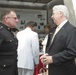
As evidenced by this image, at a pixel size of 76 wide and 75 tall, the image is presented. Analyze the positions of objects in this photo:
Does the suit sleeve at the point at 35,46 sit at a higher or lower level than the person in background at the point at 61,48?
lower

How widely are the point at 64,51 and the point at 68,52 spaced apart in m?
0.05

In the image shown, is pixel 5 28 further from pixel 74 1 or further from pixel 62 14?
pixel 74 1

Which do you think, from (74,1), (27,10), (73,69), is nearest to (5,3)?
(27,10)

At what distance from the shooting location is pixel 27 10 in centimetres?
1195

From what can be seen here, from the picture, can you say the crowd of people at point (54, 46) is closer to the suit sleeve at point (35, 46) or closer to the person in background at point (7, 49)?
the person in background at point (7, 49)

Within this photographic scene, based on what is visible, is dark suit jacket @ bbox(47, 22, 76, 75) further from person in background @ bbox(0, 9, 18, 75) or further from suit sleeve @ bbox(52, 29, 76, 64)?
person in background @ bbox(0, 9, 18, 75)

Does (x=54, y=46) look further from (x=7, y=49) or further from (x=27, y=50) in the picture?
(x=27, y=50)

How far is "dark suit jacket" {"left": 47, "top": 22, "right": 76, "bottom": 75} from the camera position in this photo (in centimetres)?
266

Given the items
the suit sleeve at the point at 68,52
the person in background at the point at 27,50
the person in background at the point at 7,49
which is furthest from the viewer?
the person in background at the point at 27,50

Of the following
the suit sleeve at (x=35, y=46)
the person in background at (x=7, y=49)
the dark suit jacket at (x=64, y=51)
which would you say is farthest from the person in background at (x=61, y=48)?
the suit sleeve at (x=35, y=46)

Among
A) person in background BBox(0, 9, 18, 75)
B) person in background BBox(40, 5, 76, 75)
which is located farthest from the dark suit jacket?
person in background BBox(0, 9, 18, 75)

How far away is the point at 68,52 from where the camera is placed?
2.65m

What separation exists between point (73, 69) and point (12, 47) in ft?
2.67

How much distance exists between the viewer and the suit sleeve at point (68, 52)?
265 cm
